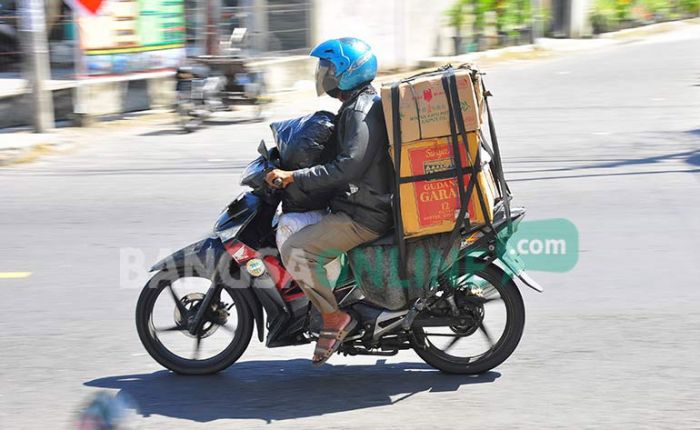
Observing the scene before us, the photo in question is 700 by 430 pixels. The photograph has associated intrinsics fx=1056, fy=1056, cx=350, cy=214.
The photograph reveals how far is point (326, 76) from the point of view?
5176 mm

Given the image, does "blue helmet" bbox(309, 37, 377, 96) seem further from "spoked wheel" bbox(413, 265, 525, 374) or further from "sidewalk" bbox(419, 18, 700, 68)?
"sidewalk" bbox(419, 18, 700, 68)

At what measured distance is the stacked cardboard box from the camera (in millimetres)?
5020

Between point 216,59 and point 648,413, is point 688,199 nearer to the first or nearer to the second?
point 648,413

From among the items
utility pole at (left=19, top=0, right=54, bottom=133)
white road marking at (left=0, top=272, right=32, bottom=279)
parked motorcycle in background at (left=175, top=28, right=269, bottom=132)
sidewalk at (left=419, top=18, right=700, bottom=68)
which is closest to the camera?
white road marking at (left=0, top=272, right=32, bottom=279)

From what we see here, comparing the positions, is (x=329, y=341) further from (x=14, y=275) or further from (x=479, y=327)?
(x=14, y=275)

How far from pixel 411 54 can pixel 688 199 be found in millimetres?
9988

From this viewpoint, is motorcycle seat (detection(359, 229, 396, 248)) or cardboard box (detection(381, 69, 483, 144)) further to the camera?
motorcycle seat (detection(359, 229, 396, 248))

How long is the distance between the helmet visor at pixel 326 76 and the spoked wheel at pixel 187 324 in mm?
1218

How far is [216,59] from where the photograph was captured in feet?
47.2

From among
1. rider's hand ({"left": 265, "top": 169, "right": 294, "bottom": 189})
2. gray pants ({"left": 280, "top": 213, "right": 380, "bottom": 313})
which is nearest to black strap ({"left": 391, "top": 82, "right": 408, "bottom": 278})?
gray pants ({"left": 280, "top": 213, "right": 380, "bottom": 313})

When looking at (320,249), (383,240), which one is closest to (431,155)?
(383,240)

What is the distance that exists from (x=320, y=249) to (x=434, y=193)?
63 cm

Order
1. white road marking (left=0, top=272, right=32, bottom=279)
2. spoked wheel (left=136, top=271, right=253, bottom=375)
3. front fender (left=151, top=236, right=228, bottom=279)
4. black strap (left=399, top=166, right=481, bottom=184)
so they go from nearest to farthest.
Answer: black strap (left=399, top=166, right=481, bottom=184)
front fender (left=151, top=236, right=228, bottom=279)
spoked wheel (left=136, top=271, right=253, bottom=375)
white road marking (left=0, top=272, right=32, bottom=279)

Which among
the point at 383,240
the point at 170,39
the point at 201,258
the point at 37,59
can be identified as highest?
the point at 170,39
